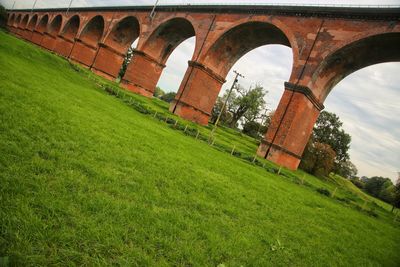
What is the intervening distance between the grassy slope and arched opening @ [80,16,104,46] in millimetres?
30710

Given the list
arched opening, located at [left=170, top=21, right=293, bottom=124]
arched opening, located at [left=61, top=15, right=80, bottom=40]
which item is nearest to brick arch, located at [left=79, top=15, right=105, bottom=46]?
arched opening, located at [left=61, top=15, right=80, bottom=40]

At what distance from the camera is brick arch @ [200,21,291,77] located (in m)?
17.8

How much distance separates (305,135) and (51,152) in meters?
15.2

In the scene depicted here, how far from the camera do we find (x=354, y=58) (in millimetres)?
14766

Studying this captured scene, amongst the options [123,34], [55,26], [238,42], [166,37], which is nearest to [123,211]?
[238,42]

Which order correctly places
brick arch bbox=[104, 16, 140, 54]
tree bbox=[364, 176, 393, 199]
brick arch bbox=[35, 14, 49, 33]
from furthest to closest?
tree bbox=[364, 176, 393, 199]
brick arch bbox=[35, 14, 49, 33]
brick arch bbox=[104, 16, 140, 54]

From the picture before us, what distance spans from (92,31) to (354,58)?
3075cm

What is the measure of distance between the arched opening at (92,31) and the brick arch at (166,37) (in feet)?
40.4

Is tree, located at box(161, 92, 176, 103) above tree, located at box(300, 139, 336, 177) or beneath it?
above

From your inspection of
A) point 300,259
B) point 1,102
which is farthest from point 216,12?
point 300,259

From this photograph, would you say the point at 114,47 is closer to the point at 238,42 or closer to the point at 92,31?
the point at 92,31

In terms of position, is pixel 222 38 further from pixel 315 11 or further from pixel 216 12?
pixel 315 11

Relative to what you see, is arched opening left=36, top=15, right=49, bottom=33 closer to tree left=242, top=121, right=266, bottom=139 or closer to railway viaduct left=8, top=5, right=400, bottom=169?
railway viaduct left=8, top=5, right=400, bottom=169

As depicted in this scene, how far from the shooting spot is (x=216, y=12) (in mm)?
19891
